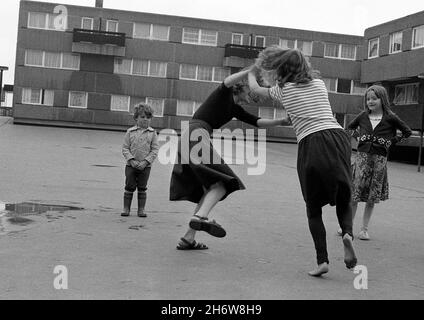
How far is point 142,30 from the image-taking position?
46.9 meters

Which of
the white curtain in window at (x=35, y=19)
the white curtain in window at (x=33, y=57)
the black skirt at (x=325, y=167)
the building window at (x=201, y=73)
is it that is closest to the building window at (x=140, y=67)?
the building window at (x=201, y=73)

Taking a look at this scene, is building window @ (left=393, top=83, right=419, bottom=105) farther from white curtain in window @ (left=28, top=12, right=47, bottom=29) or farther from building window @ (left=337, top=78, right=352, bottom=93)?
white curtain in window @ (left=28, top=12, right=47, bottom=29)

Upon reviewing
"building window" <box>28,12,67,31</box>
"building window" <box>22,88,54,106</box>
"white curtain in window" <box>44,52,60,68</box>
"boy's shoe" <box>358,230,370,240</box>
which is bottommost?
"boy's shoe" <box>358,230,370,240</box>

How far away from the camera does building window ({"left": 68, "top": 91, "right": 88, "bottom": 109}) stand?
151ft

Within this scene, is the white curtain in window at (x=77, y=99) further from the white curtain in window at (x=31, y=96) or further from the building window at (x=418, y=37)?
the building window at (x=418, y=37)

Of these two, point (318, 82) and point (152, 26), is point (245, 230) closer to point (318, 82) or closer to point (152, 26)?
point (318, 82)

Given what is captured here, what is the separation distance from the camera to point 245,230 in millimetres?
7828

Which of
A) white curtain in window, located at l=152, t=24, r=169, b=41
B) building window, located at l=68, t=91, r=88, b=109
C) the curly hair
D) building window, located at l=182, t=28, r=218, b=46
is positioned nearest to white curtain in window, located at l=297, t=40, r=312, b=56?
building window, located at l=182, t=28, r=218, b=46

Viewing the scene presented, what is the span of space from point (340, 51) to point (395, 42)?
12052 mm

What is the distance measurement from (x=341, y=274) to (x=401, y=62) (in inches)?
1300

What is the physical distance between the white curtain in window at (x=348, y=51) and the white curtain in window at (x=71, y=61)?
1948 centimetres

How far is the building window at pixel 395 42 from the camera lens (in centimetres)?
3742
